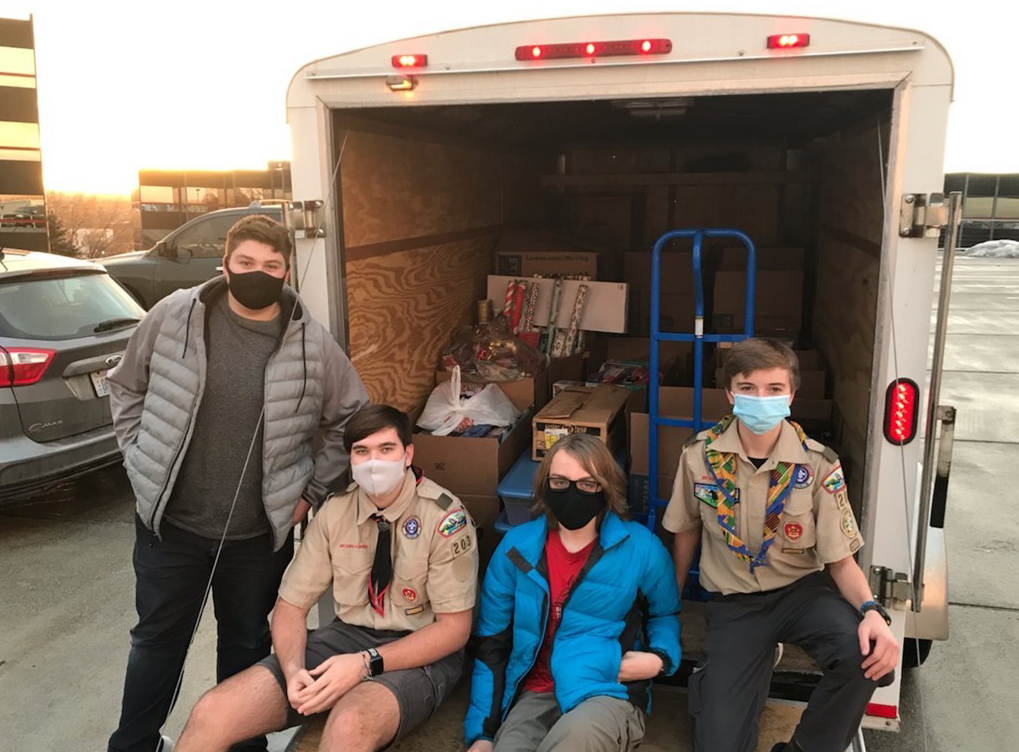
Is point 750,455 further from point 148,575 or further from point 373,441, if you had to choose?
point 148,575

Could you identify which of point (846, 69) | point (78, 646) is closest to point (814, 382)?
point (846, 69)

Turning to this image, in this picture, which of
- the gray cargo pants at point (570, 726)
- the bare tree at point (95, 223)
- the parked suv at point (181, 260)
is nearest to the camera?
the gray cargo pants at point (570, 726)

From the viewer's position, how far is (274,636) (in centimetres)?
279

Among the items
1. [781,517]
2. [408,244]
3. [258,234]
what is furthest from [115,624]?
[781,517]

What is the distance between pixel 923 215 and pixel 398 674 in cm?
211

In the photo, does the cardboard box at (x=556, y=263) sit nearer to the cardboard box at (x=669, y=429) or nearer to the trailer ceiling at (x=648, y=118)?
the trailer ceiling at (x=648, y=118)

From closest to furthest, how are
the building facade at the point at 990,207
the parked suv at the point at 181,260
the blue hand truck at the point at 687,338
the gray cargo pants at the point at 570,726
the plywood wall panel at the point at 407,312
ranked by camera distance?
the gray cargo pants at the point at 570,726 < the blue hand truck at the point at 687,338 < the plywood wall panel at the point at 407,312 < the parked suv at the point at 181,260 < the building facade at the point at 990,207

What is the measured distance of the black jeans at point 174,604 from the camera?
114 inches

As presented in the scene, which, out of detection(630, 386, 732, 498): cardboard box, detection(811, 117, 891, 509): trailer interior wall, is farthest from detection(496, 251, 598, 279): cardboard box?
detection(630, 386, 732, 498): cardboard box

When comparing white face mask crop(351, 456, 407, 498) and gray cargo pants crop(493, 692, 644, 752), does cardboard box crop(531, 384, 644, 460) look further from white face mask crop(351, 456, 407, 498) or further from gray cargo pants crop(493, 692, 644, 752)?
gray cargo pants crop(493, 692, 644, 752)

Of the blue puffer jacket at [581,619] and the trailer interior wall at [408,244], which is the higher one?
the trailer interior wall at [408,244]

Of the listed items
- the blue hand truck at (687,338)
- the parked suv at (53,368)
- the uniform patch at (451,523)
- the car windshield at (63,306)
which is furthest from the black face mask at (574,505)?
the car windshield at (63,306)

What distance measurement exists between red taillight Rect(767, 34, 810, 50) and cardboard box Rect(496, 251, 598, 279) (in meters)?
2.96

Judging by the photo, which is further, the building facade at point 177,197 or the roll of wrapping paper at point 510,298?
the building facade at point 177,197
